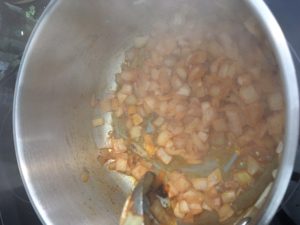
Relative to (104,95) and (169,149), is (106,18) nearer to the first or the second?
(104,95)

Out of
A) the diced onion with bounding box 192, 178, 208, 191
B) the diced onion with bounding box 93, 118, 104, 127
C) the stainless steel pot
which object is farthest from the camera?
the diced onion with bounding box 93, 118, 104, 127

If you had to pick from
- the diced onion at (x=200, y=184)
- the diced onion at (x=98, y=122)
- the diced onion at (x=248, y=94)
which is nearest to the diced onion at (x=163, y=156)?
the diced onion at (x=200, y=184)

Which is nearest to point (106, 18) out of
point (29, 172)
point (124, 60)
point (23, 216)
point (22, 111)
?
point (124, 60)

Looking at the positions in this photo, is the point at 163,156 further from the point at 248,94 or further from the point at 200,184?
the point at 248,94

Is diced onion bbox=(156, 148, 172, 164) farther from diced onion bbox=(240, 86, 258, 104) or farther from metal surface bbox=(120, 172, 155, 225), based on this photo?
diced onion bbox=(240, 86, 258, 104)

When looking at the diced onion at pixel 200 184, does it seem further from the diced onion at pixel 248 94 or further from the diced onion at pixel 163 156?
the diced onion at pixel 248 94

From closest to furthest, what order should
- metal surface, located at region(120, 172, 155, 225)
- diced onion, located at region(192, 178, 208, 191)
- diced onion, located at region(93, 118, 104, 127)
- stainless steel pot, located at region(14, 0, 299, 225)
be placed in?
1. metal surface, located at region(120, 172, 155, 225)
2. stainless steel pot, located at region(14, 0, 299, 225)
3. diced onion, located at region(192, 178, 208, 191)
4. diced onion, located at region(93, 118, 104, 127)

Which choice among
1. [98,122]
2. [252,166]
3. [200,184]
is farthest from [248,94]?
[98,122]

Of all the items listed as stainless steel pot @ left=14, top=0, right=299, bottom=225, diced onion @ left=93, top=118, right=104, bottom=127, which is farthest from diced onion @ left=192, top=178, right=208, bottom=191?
diced onion @ left=93, top=118, right=104, bottom=127
